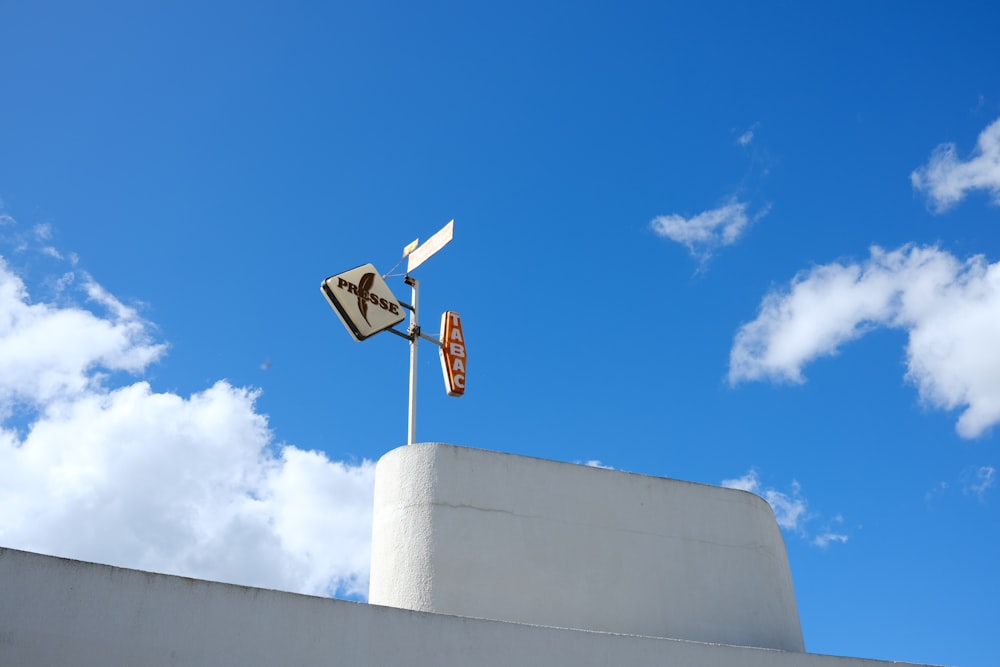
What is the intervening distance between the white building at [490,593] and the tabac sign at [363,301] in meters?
2.34

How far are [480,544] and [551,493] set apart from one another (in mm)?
1293

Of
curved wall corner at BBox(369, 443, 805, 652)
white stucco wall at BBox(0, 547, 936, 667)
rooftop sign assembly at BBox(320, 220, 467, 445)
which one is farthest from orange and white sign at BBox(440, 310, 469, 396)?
white stucco wall at BBox(0, 547, 936, 667)

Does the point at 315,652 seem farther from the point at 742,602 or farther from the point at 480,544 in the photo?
the point at 742,602

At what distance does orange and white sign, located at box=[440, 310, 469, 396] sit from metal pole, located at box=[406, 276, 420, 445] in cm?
59

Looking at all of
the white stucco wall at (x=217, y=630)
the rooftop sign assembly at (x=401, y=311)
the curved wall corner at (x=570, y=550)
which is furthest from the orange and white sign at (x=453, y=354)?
the white stucco wall at (x=217, y=630)

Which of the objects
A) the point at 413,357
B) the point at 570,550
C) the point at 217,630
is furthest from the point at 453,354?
the point at 217,630

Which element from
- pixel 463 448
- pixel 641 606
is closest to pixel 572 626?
pixel 641 606

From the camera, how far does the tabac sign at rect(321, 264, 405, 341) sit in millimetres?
13266

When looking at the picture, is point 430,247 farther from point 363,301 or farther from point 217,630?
point 217,630

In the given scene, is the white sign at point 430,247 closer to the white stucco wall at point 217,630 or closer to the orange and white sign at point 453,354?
the orange and white sign at point 453,354

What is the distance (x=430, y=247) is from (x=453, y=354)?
1833mm

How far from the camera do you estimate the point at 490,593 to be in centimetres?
1132

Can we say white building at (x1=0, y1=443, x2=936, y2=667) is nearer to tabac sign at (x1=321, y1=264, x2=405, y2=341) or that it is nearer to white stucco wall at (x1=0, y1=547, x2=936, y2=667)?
white stucco wall at (x1=0, y1=547, x2=936, y2=667)

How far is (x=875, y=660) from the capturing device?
12320 millimetres
